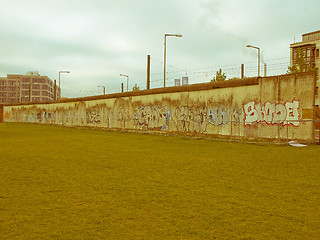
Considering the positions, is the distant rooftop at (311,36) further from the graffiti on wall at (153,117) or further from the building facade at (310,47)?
the graffiti on wall at (153,117)

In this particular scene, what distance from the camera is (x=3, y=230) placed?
155 inches

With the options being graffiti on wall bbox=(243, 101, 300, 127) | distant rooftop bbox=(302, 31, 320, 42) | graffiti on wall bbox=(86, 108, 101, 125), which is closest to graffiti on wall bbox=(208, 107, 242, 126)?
graffiti on wall bbox=(243, 101, 300, 127)

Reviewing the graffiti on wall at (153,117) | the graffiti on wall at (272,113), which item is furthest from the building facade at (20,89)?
the graffiti on wall at (272,113)

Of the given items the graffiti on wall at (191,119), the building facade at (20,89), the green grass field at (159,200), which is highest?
the building facade at (20,89)

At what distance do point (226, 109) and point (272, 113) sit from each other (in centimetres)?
330

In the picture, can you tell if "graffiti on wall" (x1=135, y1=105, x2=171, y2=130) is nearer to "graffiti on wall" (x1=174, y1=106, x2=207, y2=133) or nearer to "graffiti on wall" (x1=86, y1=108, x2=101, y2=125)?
"graffiti on wall" (x1=174, y1=106, x2=207, y2=133)

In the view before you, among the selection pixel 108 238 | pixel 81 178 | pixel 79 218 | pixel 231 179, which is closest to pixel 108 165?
pixel 81 178

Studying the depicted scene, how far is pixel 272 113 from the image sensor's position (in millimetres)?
16672

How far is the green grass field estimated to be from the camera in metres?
3.92

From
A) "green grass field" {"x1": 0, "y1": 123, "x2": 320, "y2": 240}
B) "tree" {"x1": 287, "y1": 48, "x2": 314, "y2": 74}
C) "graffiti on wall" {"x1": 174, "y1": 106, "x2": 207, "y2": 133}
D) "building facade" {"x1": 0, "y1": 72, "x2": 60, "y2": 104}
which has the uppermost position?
"building facade" {"x1": 0, "y1": 72, "x2": 60, "y2": 104}

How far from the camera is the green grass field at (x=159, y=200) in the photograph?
12.9ft

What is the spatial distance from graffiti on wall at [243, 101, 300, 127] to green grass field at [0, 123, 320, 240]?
272 inches

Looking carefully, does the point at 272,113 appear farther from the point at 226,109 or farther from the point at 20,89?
the point at 20,89

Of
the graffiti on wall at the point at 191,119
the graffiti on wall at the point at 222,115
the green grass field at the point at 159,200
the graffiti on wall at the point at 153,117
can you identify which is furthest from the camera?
the graffiti on wall at the point at 153,117
